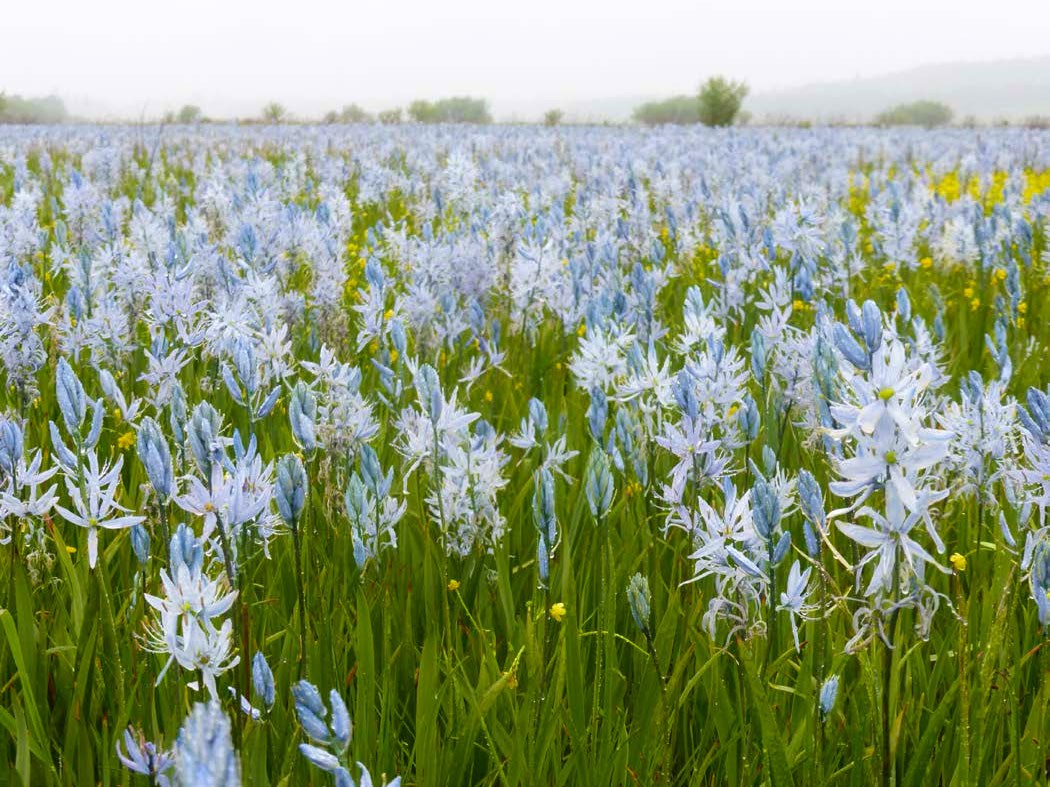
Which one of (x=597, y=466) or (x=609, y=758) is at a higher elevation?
(x=597, y=466)

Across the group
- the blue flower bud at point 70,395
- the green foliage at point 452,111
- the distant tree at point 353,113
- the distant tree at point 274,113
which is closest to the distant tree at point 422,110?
the green foliage at point 452,111

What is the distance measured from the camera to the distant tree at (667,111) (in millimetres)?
49250

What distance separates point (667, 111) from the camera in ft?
179

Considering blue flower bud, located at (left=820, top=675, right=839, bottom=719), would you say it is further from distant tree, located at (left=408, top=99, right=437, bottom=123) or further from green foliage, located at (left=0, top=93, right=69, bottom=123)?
distant tree, located at (left=408, top=99, right=437, bottom=123)

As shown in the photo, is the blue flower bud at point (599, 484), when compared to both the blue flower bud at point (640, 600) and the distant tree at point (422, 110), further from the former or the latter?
the distant tree at point (422, 110)

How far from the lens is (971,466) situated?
2.31 m

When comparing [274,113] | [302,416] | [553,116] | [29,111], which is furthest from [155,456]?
[29,111]

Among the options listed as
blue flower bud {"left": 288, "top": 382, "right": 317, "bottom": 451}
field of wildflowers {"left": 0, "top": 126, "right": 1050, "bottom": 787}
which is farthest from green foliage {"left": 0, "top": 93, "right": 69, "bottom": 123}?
blue flower bud {"left": 288, "top": 382, "right": 317, "bottom": 451}

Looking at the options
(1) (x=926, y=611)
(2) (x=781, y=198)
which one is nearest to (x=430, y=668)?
(1) (x=926, y=611)

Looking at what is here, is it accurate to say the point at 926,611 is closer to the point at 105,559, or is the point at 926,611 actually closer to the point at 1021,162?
the point at 105,559

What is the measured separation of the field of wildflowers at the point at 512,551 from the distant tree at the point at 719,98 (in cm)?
2917

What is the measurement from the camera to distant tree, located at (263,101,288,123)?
101ft

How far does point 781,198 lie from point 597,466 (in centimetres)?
785

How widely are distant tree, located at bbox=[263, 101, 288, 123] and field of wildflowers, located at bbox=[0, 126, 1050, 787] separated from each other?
2800 centimetres
